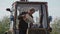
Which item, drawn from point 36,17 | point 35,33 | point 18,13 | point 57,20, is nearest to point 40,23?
point 36,17

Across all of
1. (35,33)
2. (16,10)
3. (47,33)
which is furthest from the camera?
(16,10)

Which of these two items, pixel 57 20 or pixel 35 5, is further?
pixel 57 20

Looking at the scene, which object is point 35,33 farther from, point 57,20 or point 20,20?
point 57,20

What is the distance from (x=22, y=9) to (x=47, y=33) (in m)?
1.35

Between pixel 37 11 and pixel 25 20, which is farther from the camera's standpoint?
pixel 37 11

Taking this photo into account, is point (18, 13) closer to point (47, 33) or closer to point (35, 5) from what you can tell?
point (35, 5)

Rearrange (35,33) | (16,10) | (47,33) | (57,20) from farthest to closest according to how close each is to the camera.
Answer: (57,20) → (16,10) → (47,33) → (35,33)

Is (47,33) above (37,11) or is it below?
below

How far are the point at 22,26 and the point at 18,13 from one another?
1.92ft

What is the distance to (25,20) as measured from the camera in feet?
25.7

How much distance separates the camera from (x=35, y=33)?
7320 mm

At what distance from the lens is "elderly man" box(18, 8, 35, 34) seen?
25.4 feet

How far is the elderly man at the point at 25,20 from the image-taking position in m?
7.74

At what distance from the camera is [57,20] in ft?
125
